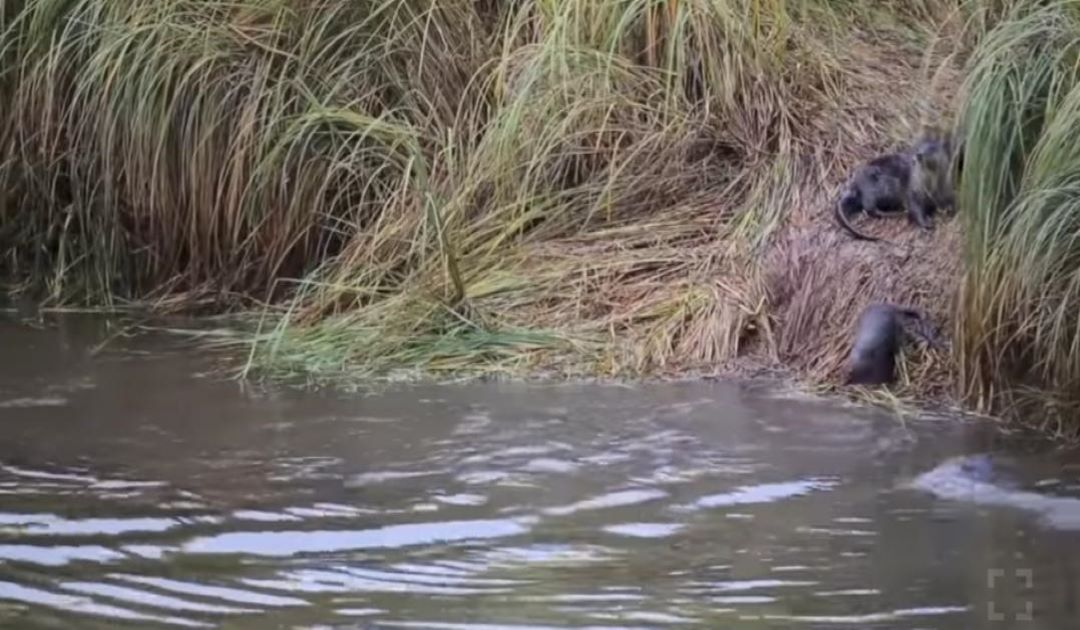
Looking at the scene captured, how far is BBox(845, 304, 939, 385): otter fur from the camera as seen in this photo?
580 cm

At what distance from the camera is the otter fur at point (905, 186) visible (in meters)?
6.42

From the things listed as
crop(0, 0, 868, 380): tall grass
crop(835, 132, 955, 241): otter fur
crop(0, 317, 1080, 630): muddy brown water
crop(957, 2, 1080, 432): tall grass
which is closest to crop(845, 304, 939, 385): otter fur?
crop(0, 317, 1080, 630): muddy brown water

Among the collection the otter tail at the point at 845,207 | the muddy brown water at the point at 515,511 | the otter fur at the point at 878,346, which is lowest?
the muddy brown water at the point at 515,511

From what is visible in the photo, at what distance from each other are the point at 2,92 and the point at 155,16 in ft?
2.68

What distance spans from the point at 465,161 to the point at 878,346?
2161mm

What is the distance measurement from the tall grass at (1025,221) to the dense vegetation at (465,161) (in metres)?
0.61

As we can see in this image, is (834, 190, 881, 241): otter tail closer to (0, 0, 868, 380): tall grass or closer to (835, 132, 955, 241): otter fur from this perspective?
(835, 132, 955, 241): otter fur

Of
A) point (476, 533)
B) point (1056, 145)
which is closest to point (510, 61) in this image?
point (1056, 145)

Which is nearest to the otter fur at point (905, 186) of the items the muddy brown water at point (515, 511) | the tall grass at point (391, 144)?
the tall grass at point (391, 144)

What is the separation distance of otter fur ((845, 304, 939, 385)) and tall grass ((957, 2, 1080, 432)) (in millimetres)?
315

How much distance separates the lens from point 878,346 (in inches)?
229

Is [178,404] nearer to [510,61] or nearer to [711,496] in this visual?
[711,496]

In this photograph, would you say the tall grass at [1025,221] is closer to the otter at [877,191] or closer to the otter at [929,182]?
the otter at [929,182]

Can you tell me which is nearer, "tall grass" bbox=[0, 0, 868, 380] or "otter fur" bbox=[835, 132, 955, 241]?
"otter fur" bbox=[835, 132, 955, 241]
